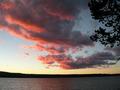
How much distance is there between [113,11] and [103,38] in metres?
2.34

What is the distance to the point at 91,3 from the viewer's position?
22828 millimetres

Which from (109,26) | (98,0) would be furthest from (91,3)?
(109,26)

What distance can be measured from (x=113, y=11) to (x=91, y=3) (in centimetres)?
188

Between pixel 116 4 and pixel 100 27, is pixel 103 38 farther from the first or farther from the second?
pixel 116 4

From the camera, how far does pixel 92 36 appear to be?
77.2 feet

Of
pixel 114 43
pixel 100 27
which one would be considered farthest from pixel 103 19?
pixel 114 43

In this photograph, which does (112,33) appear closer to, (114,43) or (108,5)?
(114,43)

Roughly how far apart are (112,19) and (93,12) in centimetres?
160

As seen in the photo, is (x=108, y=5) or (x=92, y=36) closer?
(x=108, y=5)

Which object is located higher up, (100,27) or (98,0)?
(98,0)

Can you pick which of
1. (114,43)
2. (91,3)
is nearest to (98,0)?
(91,3)

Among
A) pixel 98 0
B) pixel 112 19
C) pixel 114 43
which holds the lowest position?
pixel 114 43

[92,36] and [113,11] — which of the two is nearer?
[113,11]

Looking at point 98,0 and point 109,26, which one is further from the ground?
point 98,0
